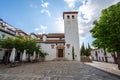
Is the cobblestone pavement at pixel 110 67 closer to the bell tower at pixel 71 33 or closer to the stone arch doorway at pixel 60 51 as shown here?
the bell tower at pixel 71 33

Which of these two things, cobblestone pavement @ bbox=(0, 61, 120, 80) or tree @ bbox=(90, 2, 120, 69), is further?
tree @ bbox=(90, 2, 120, 69)

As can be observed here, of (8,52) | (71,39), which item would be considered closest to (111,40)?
(8,52)

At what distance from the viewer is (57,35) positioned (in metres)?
A: 36.0

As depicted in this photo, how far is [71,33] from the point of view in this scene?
3262 centimetres

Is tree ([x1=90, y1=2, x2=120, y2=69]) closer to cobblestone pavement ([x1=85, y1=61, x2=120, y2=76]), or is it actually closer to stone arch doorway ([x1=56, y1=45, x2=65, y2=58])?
cobblestone pavement ([x1=85, y1=61, x2=120, y2=76])

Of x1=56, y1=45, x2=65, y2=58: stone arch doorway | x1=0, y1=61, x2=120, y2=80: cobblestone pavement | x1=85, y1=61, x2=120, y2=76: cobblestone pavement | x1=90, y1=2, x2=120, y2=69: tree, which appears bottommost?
x1=85, y1=61, x2=120, y2=76: cobblestone pavement

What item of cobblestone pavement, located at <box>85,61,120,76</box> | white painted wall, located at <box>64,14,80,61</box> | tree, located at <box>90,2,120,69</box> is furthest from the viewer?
white painted wall, located at <box>64,14,80,61</box>

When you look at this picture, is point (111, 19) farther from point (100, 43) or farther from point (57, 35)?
point (57, 35)

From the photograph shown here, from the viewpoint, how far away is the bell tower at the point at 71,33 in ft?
101

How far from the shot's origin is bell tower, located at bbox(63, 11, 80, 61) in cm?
3088

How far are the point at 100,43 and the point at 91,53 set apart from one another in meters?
42.5

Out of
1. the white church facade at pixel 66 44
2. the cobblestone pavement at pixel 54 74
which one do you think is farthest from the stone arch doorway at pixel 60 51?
the cobblestone pavement at pixel 54 74

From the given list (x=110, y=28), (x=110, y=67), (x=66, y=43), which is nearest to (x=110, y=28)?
(x=110, y=28)

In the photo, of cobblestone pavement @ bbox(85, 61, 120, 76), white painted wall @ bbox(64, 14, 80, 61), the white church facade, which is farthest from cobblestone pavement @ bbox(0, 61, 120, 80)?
white painted wall @ bbox(64, 14, 80, 61)
